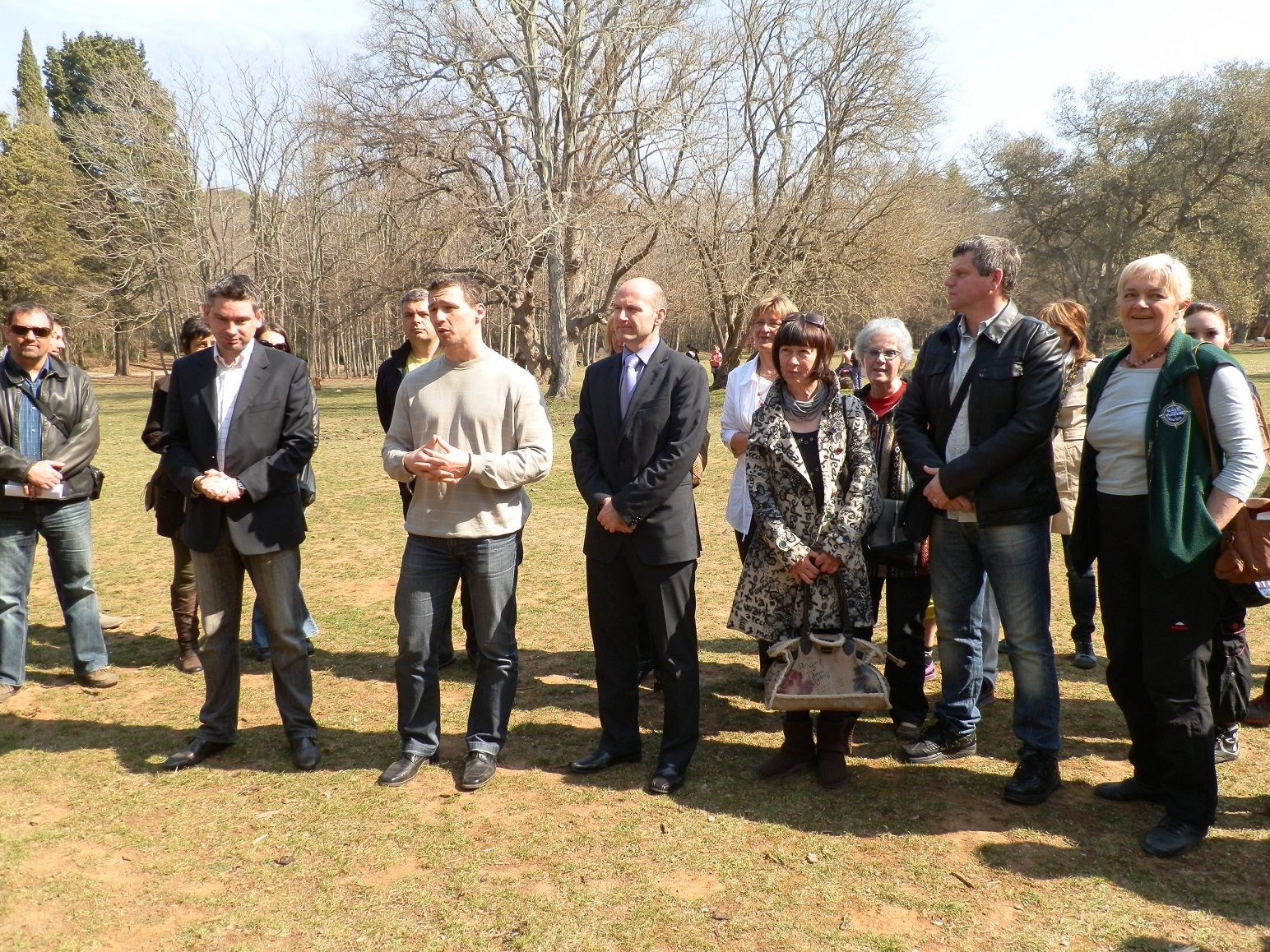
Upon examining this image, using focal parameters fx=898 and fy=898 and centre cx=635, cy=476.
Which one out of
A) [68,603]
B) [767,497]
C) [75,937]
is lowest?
[75,937]

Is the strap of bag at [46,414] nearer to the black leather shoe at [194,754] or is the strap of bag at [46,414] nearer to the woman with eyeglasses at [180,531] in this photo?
the woman with eyeglasses at [180,531]

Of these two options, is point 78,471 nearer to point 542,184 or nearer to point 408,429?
point 408,429

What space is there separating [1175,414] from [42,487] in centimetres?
551

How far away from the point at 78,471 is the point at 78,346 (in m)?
42.3

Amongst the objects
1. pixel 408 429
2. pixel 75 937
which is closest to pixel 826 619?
pixel 408 429

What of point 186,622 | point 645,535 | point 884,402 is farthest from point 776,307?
point 186,622

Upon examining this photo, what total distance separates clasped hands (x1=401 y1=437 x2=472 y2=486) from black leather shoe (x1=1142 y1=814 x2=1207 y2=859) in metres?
3.05

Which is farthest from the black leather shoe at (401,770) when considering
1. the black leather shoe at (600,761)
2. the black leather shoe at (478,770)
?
the black leather shoe at (600,761)

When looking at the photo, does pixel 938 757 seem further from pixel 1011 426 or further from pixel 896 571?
pixel 1011 426

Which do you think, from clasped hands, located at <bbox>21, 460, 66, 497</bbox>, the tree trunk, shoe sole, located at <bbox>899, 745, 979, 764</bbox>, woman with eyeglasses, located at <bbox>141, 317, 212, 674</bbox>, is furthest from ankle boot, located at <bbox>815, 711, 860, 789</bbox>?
the tree trunk

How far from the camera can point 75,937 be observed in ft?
9.80

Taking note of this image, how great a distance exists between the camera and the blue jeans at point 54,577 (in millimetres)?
5078

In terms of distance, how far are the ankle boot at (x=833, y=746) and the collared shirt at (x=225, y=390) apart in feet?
9.83

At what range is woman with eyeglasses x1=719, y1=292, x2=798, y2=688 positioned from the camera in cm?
491
